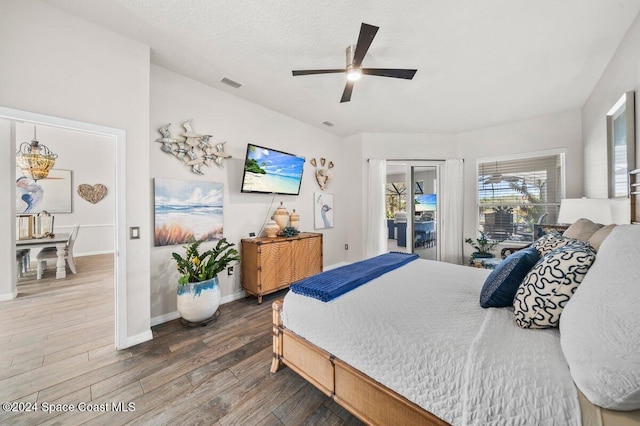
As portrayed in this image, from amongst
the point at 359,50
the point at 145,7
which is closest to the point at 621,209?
the point at 359,50

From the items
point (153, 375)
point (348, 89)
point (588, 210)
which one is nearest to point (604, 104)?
point (588, 210)

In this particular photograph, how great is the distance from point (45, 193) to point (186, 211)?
16.1ft

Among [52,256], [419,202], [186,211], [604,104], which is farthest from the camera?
[419,202]

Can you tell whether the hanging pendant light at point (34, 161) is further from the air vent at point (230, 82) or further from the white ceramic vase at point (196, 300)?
the white ceramic vase at point (196, 300)

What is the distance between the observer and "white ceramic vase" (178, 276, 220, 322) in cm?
243

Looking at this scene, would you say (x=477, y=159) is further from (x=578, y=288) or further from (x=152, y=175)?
(x=152, y=175)

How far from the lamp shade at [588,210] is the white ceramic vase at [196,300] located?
401 cm

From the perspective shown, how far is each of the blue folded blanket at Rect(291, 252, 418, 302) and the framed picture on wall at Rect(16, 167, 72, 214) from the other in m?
6.24

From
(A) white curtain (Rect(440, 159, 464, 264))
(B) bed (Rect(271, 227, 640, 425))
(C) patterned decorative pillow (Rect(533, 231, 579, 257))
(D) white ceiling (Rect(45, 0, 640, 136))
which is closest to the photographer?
(B) bed (Rect(271, 227, 640, 425))

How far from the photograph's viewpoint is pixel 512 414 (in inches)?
33.2

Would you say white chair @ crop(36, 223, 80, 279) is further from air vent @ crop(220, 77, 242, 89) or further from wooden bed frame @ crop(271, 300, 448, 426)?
wooden bed frame @ crop(271, 300, 448, 426)

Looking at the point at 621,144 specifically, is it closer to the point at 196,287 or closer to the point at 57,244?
the point at 196,287

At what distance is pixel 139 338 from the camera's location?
2.22 meters

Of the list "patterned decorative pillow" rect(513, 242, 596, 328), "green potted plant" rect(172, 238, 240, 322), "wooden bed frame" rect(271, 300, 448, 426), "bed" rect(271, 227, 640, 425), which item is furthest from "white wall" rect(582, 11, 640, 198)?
"green potted plant" rect(172, 238, 240, 322)
